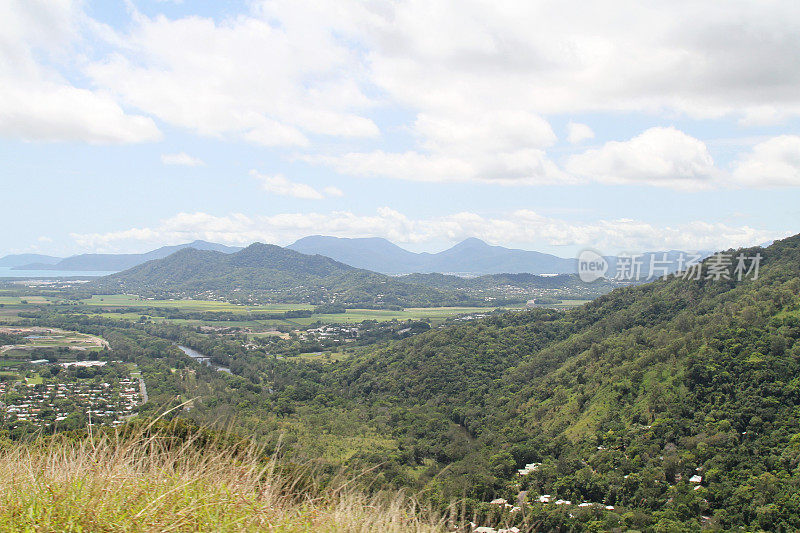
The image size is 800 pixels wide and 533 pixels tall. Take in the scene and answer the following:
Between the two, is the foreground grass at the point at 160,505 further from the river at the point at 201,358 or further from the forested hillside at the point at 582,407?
the river at the point at 201,358

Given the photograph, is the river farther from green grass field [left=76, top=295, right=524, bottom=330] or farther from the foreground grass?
the foreground grass

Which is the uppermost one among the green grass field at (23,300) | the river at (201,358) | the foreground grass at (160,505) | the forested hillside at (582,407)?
the foreground grass at (160,505)

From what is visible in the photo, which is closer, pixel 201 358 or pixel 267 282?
pixel 201 358

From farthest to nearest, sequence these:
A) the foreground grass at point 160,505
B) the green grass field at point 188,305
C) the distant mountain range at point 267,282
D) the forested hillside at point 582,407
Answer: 1. the distant mountain range at point 267,282
2. the green grass field at point 188,305
3. the forested hillside at point 582,407
4. the foreground grass at point 160,505

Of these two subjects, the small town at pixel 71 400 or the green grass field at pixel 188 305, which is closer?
the small town at pixel 71 400

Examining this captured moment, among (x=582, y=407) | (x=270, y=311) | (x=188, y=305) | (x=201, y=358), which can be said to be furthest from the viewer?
(x=188, y=305)

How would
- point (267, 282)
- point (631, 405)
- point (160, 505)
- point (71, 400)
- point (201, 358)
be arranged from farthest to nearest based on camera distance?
1. point (267, 282)
2. point (201, 358)
3. point (71, 400)
4. point (631, 405)
5. point (160, 505)

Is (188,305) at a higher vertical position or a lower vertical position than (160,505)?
lower

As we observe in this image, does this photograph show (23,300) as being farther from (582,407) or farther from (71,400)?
(582,407)

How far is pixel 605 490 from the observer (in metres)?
17.8

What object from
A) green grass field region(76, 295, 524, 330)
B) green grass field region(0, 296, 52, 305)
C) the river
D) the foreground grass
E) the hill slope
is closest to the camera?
the foreground grass

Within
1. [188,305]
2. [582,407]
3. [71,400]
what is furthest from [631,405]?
[188,305]

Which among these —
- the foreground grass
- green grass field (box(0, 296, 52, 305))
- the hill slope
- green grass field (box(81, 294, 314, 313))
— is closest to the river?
the hill slope

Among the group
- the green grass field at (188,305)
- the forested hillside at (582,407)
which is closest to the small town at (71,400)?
the forested hillside at (582,407)
